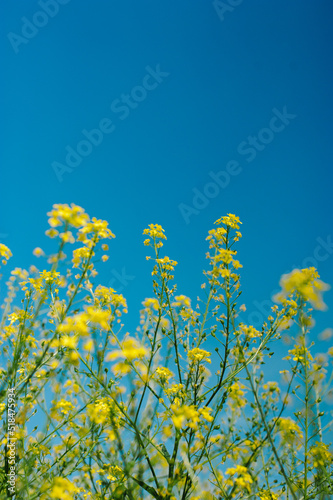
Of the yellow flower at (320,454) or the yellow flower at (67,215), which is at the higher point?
the yellow flower at (67,215)

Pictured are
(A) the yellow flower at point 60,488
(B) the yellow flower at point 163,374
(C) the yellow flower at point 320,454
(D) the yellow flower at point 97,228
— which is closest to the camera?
(A) the yellow flower at point 60,488

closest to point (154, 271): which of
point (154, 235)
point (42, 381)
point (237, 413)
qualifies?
point (154, 235)

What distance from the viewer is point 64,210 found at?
7.87ft

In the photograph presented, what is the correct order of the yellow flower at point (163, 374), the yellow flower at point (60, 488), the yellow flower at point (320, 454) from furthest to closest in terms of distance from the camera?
the yellow flower at point (163, 374) < the yellow flower at point (320, 454) < the yellow flower at point (60, 488)

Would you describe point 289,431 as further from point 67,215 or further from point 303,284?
point 67,215

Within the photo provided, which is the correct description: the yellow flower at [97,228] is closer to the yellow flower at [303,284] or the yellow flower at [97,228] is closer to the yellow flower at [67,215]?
the yellow flower at [67,215]

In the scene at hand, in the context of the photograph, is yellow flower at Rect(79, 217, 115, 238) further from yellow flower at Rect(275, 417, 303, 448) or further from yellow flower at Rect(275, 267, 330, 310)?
yellow flower at Rect(275, 417, 303, 448)

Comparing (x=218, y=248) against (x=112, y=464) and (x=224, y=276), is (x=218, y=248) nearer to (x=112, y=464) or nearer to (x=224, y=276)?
(x=224, y=276)

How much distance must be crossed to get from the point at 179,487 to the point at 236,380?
40.0 inches

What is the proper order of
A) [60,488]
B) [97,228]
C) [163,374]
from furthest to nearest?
[163,374] < [97,228] < [60,488]

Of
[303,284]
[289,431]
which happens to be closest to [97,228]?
[303,284]

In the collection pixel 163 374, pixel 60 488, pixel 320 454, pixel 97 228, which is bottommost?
pixel 60 488

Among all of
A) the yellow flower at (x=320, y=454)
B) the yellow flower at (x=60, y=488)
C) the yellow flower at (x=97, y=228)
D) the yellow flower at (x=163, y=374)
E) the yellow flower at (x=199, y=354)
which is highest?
the yellow flower at (x=97, y=228)

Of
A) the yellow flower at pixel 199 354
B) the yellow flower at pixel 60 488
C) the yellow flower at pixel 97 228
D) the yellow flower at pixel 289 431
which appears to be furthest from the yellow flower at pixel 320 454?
the yellow flower at pixel 97 228
